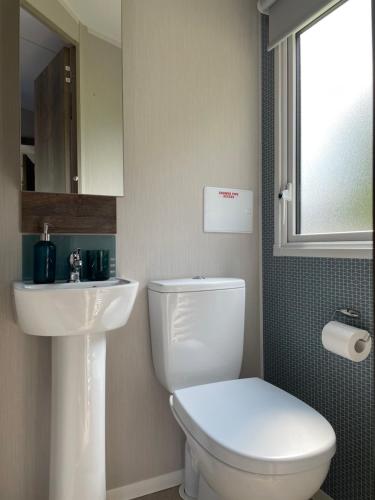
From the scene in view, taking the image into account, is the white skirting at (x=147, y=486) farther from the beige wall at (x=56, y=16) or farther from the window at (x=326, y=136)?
the beige wall at (x=56, y=16)

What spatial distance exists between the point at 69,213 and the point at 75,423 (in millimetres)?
720

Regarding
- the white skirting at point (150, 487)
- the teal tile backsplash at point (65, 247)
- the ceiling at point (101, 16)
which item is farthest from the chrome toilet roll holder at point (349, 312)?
the ceiling at point (101, 16)

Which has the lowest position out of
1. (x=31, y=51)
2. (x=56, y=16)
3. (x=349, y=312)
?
(x=349, y=312)

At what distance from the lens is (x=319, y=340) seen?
1.33 meters

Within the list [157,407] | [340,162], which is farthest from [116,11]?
[157,407]

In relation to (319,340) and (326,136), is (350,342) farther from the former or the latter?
(326,136)

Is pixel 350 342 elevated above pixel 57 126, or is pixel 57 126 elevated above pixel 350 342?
pixel 57 126

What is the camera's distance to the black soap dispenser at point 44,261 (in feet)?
3.78

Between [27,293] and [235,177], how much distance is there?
1052 millimetres

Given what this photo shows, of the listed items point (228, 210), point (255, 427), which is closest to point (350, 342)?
point (255, 427)

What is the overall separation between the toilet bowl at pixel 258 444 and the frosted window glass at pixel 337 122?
716 millimetres

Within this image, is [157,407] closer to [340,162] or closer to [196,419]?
[196,419]

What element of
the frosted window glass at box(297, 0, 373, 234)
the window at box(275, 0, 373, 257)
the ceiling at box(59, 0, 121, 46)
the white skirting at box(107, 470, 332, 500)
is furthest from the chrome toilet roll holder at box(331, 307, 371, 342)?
the ceiling at box(59, 0, 121, 46)

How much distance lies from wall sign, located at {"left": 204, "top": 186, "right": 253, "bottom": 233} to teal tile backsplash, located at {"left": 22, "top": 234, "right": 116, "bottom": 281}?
443 mm
